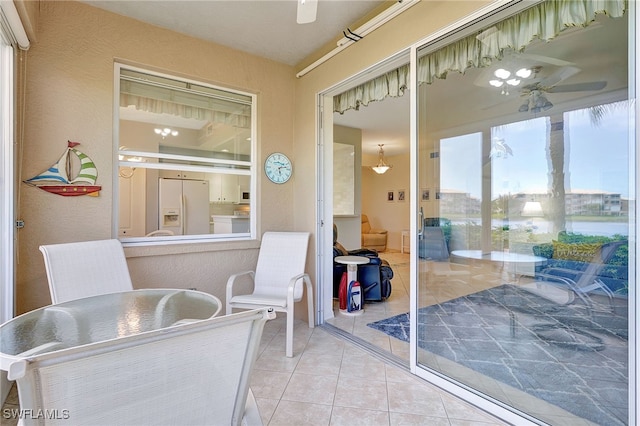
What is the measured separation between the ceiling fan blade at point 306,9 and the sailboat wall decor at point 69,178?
203 centimetres

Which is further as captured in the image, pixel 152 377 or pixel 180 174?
pixel 180 174

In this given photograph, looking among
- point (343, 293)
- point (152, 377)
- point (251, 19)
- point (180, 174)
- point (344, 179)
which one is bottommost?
point (343, 293)

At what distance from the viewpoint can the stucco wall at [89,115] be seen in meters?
2.19

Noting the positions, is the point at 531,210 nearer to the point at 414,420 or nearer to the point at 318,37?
the point at 414,420

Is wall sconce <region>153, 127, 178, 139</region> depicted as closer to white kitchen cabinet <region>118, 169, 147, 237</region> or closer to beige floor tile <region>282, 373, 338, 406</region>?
white kitchen cabinet <region>118, 169, 147, 237</region>

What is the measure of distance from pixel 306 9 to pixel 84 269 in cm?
226

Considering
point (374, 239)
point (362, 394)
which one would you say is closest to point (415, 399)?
point (362, 394)

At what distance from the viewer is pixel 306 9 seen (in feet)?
5.39

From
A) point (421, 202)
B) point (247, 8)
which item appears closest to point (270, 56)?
point (247, 8)

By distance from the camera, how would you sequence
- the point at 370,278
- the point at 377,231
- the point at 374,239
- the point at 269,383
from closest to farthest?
the point at 269,383 → the point at 370,278 → the point at 374,239 → the point at 377,231

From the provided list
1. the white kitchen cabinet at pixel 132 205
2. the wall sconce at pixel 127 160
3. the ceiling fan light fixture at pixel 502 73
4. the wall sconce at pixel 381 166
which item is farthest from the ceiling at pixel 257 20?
the wall sconce at pixel 381 166

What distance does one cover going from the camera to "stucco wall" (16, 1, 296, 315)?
2189 millimetres

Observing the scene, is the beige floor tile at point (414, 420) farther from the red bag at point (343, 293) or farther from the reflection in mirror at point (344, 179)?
the reflection in mirror at point (344, 179)

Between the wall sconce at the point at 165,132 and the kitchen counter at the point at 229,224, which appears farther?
the kitchen counter at the point at 229,224
